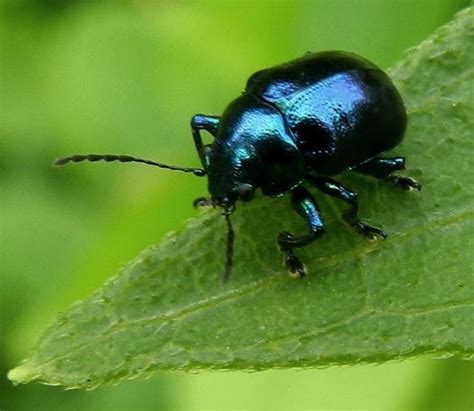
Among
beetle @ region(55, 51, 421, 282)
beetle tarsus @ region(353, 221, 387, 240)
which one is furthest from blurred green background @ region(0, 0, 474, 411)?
beetle tarsus @ region(353, 221, 387, 240)

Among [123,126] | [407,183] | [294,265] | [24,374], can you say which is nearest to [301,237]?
[294,265]

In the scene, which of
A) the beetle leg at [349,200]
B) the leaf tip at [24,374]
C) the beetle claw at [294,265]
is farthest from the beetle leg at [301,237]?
the leaf tip at [24,374]

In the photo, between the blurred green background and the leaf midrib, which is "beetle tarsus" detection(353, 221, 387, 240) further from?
the blurred green background

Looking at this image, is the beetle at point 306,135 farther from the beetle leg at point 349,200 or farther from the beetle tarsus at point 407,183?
the beetle tarsus at point 407,183

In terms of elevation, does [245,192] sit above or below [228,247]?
above

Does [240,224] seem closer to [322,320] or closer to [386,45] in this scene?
[322,320]

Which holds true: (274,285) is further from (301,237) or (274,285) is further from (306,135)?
(306,135)
